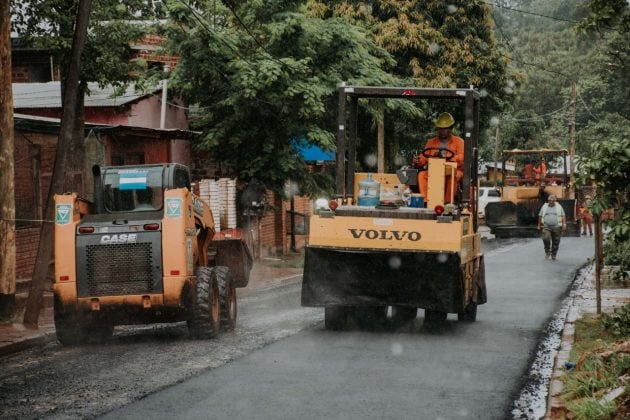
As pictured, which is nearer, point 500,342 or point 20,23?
point 500,342

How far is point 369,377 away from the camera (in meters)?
9.65

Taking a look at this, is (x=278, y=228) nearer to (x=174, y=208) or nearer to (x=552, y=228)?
(x=552, y=228)

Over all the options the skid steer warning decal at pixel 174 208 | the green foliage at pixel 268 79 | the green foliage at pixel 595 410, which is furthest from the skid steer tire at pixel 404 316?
the green foliage at pixel 268 79

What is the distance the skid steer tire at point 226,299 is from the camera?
1304 cm

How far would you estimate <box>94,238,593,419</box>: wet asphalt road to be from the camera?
821cm

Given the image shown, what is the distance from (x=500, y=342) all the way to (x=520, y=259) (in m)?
15.3

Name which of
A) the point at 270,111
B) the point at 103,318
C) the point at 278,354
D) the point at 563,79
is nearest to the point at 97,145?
the point at 270,111

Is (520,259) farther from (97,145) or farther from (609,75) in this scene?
(609,75)

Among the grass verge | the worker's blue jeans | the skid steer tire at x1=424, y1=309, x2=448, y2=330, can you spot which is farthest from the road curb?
the worker's blue jeans

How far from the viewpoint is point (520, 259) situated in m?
27.2

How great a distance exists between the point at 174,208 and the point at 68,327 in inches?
77.1

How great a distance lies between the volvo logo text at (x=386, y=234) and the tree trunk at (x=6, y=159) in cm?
479

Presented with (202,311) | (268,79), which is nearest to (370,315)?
(202,311)

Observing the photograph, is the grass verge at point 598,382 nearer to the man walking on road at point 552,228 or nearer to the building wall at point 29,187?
the building wall at point 29,187
